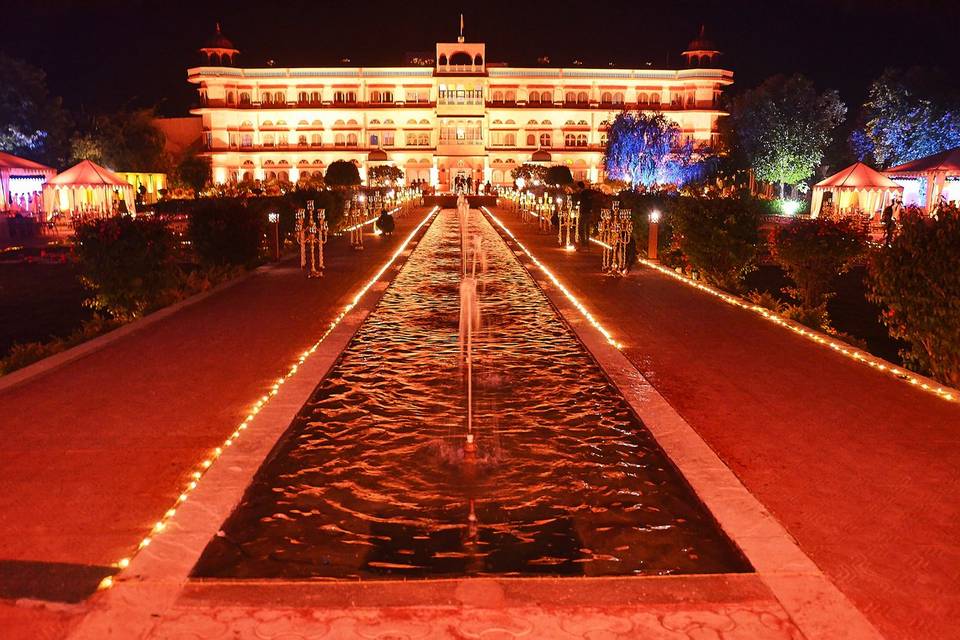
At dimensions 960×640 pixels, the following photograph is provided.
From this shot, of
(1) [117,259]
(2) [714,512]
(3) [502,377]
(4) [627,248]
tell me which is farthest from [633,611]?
(4) [627,248]

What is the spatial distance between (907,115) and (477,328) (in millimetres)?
46040

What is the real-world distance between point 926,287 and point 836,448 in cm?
274

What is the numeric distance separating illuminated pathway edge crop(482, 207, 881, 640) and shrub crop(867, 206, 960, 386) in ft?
8.42

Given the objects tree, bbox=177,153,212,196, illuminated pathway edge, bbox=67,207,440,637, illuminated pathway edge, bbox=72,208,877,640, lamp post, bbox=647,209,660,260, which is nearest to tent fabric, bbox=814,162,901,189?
lamp post, bbox=647,209,660,260

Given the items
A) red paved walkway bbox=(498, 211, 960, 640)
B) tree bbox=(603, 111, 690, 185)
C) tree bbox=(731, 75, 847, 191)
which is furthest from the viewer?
tree bbox=(731, 75, 847, 191)

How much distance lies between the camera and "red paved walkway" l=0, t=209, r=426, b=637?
409cm

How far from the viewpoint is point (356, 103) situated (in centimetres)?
7150

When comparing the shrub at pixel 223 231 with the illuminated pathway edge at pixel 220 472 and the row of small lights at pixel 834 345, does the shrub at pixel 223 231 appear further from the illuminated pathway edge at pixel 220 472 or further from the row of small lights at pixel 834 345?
the illuminated pathway edge at pixel 220 472

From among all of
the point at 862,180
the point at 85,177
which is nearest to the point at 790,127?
the point at 862,180

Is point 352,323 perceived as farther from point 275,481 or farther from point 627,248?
point 627,248

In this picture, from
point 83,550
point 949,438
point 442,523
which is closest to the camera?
point 83,550

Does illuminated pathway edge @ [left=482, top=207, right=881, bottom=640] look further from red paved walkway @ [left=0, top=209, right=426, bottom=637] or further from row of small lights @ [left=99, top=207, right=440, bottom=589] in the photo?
red paved walkway @ [left=0, top=209, right=426, bottom=637]

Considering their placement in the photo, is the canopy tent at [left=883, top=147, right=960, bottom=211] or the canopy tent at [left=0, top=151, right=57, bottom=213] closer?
the canopy tent at [left=883, top=147, right=960, bottom=211]

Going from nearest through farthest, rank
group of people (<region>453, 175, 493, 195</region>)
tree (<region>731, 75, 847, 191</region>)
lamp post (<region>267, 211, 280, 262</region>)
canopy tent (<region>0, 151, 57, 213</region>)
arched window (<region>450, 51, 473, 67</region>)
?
lamp post (<region>267, 211, 280, 262</region>)
canopy tent (<region>0, 151, 57, 213</region>)
tree (<region>731, 75, 847, 191</region>)
group of people (<region>453, 175, 493, 195</region>)
arched window (<region>450, 51, 473, 67</region>)
